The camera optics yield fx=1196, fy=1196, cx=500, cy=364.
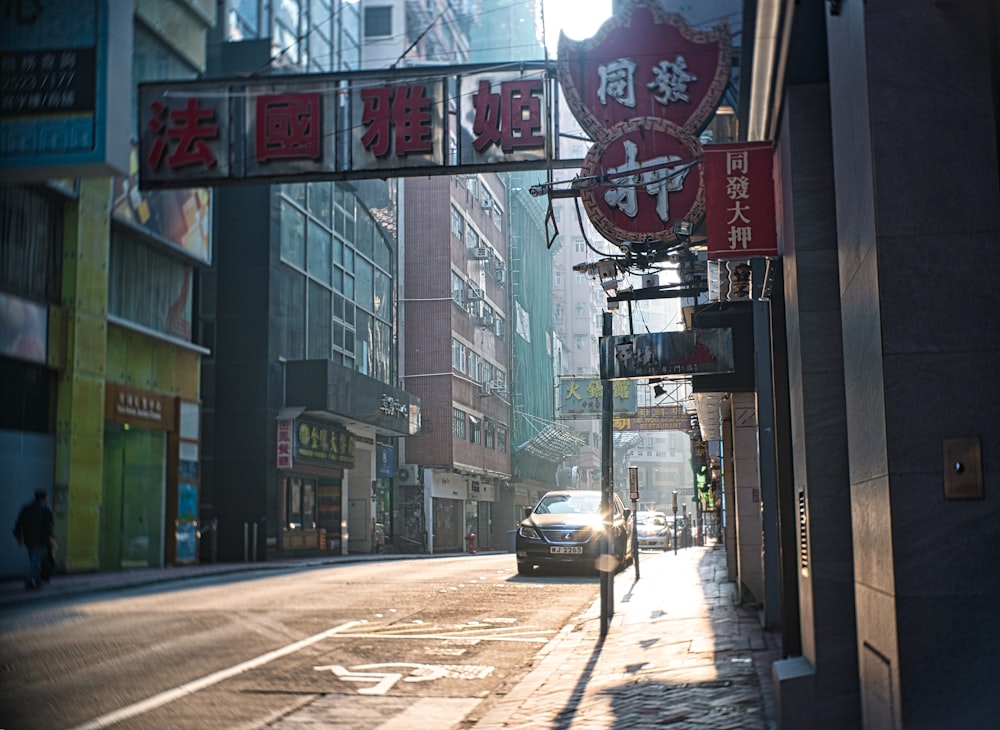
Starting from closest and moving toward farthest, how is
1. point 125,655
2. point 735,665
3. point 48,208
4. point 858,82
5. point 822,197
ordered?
point 858,82, point 822,197, point 735,665, point 125,655, point 48,208

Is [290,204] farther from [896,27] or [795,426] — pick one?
[896,27]

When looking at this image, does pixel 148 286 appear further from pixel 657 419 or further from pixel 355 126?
pixel 657 419

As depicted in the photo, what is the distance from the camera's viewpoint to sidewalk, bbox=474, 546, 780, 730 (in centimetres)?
761

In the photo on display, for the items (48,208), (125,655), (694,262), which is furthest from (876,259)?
(48,208)

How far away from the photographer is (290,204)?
37.1 metres

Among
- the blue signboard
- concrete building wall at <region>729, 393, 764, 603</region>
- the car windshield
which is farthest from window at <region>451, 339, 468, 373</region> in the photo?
the blue signboard

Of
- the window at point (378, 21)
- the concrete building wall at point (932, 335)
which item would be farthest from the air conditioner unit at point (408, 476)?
the concrete building wall at point (932, 335)

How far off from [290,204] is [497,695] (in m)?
29.7

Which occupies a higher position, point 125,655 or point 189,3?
point 189,3

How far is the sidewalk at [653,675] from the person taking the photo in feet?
25.0

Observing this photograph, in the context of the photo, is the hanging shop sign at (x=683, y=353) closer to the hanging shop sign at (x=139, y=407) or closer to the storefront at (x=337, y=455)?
the hanging shop sign at (x=139, y=407)

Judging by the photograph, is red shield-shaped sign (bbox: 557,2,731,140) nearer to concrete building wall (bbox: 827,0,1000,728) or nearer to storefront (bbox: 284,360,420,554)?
concrete building wall (bbox: 827,0,1000,728)

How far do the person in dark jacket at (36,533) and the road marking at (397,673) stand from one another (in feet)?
37.1

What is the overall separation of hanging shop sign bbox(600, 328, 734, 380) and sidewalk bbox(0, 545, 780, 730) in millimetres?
2721
